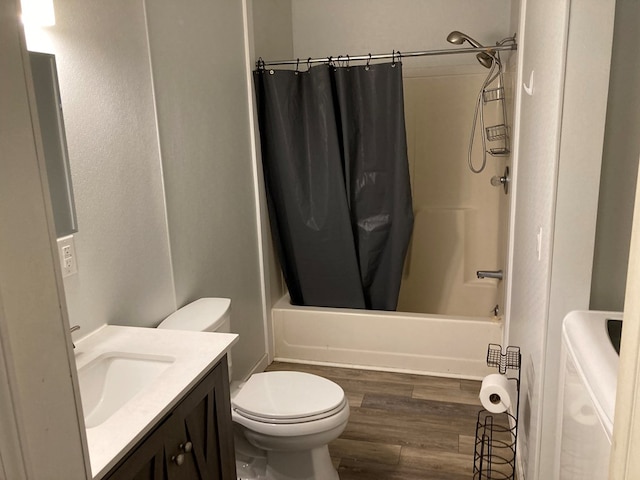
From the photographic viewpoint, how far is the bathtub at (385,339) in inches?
113

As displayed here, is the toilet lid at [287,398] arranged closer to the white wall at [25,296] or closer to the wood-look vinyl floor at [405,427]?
the wood-look vinyl floor at [405,427]

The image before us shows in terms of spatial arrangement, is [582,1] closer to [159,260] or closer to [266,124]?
[159,260]

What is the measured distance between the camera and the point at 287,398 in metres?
1.98

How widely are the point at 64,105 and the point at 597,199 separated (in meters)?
1.54

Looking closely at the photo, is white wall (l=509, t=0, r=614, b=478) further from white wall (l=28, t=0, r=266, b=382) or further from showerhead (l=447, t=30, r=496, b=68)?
white wall (l=28, t=0, r=266, b=382)

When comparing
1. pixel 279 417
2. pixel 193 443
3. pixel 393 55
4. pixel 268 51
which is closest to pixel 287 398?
pixel 279 417

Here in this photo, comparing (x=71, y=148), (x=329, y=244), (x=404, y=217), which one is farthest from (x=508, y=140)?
(x=71, y=148)

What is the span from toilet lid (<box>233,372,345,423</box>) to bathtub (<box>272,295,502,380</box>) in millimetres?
951

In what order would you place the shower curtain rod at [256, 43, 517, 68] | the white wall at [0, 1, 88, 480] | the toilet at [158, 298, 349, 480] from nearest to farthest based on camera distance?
1. the white wall at [0, 1, 88, 480]
2. the toilet at [158, 298, 349, 480]
3. the shower curtain rod at [256, 43, 517, 68]

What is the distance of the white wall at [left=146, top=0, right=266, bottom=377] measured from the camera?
6.83 feet

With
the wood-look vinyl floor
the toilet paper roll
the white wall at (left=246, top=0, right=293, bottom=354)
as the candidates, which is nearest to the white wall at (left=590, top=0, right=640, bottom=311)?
the toilet paper roll

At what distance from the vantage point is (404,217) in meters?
2.93

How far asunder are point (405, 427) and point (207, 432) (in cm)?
128

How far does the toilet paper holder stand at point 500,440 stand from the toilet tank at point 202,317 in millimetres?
1051
